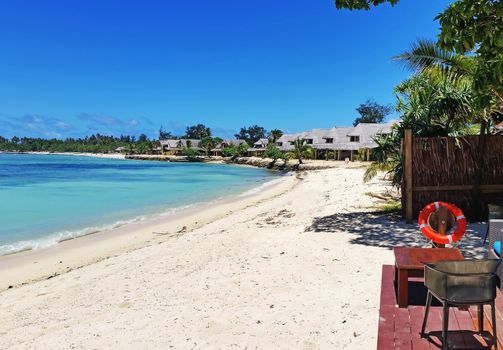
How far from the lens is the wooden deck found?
287 cm

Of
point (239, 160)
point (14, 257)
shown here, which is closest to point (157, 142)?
point (239, 160)

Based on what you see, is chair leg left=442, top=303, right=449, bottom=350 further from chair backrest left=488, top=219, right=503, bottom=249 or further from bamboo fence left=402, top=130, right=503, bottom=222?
bamboo fence left=402, top=130, right=503, bottom=222

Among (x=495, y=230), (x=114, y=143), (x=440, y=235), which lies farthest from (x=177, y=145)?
(x=495, y=230)

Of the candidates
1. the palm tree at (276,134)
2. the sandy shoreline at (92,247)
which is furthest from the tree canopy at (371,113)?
the sandy shoreline at (92,247)

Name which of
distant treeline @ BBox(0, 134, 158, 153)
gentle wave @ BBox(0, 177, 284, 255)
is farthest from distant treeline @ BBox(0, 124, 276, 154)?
gentle wave @ BBox(0, 177, 284, 255)

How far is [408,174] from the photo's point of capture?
8.14 m

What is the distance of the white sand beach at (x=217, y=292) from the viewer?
3861mm

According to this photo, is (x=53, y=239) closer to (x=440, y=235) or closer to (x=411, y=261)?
(x=440, y=235)

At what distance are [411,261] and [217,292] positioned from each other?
2.48m

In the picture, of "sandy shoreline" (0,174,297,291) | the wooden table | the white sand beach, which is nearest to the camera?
the wooden table

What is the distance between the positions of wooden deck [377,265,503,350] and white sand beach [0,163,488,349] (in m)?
0.34

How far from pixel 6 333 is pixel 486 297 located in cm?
487

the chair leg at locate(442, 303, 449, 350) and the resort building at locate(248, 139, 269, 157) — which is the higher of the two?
the resort building at locate(248, 139, 269, 157)

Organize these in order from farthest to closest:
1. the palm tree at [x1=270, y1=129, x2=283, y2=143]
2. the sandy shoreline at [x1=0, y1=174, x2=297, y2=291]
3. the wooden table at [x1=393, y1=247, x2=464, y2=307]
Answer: the palm tree at [x1=270, y1=129, x2=283, y2=143] → the sandy shoreline at [x1=0, y1=174, x2=297, y2=291] → the wooden table at [x1=393, y1=247, x2=464, y2=307]
